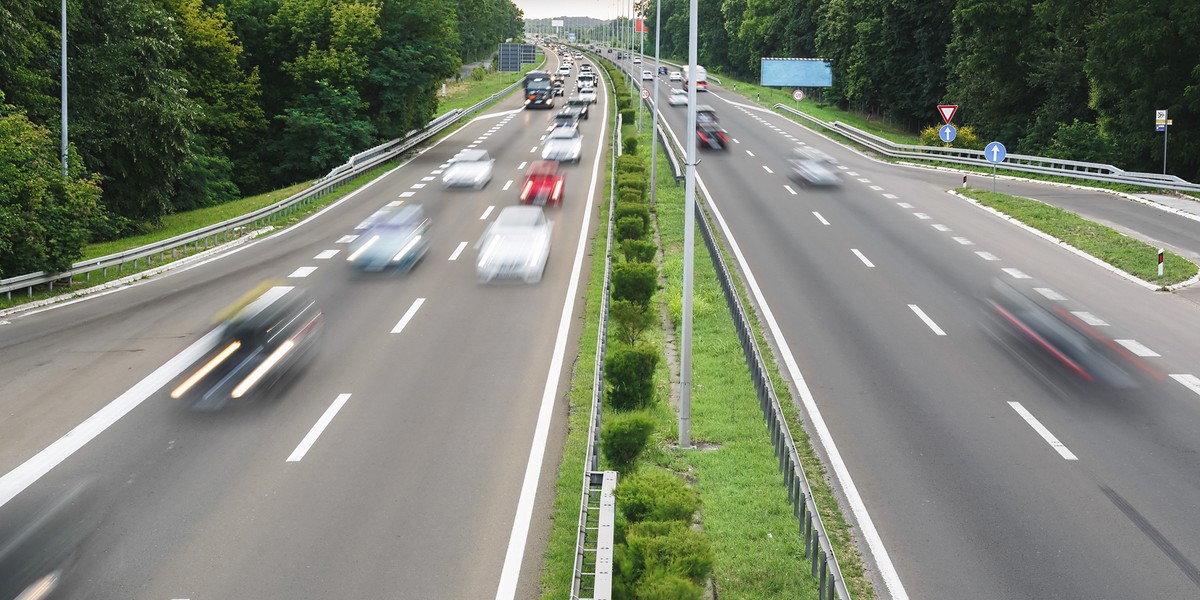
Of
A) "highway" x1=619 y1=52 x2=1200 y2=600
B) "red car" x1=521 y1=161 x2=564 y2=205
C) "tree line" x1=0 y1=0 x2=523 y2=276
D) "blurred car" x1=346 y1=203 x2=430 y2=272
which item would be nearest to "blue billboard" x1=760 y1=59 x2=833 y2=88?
"tree line" x1=0 y1=0 x2=523 y2=276

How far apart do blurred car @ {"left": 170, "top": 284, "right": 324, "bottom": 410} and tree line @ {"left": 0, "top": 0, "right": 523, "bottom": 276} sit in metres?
8.67

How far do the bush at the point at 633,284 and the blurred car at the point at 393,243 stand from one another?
7845 millimetres

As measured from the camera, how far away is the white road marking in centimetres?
1528

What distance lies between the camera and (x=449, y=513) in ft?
43.9

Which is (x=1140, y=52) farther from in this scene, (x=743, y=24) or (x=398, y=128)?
(x=743, y=24)

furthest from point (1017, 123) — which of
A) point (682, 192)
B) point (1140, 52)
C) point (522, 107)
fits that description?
point (522, 107)

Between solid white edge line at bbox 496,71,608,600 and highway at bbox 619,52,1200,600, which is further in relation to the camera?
highway at bbox 619,52,1200,600

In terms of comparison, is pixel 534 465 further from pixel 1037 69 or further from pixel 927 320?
pixel 1037 69

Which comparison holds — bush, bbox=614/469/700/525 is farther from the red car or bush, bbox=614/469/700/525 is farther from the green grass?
the red car

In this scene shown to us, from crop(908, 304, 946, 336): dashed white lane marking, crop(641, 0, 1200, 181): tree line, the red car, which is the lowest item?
crop(908, 304, 946, 336): dashed white lane marking

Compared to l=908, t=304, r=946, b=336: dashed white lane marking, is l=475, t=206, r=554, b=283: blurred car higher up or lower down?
higher up

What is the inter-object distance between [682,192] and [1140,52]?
19.2 meters

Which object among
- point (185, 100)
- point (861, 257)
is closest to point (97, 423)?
point (861, 257)

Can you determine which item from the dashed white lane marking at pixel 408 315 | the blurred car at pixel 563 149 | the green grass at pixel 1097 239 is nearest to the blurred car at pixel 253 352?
the dashed white lane marking at pixel 408 315
